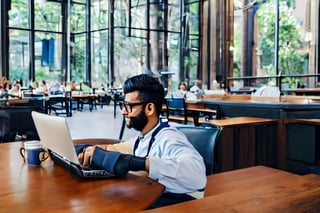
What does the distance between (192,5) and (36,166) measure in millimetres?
14926

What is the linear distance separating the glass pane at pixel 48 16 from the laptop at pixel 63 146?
45.5 feet

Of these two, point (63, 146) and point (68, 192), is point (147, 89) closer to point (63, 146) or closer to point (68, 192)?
point (63, 146)

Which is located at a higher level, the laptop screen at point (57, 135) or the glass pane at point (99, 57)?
the glass pane at point (99, 57)

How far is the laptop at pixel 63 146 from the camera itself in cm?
133

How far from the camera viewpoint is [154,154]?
1.49 meters

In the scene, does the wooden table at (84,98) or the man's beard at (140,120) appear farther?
the wooden table at (84,98)

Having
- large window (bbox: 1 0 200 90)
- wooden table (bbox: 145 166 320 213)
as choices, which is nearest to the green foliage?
large window (bbox: 1 0 200 90)

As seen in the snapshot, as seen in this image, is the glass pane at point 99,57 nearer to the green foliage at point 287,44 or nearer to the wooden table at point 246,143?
the green foliage at point 287,44

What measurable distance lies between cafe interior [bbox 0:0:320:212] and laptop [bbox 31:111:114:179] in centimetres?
4

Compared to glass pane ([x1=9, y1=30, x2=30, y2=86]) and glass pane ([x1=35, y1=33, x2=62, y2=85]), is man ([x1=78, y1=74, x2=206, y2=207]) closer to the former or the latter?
glass pane ([x1=9, y1=30, x2=30, y2=86])

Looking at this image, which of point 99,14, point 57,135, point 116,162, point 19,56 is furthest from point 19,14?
point 116,162

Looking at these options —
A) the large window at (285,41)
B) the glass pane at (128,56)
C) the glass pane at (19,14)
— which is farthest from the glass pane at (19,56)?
the large window at (285,41)

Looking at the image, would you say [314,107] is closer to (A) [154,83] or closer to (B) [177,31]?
(A) [154,83]

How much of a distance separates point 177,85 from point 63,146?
14.0m
